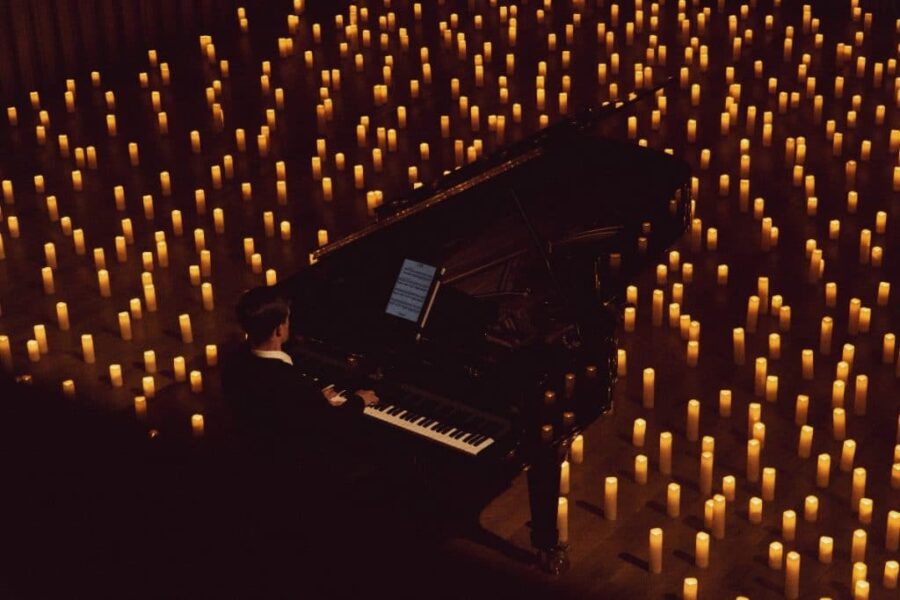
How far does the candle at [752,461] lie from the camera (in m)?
5.77

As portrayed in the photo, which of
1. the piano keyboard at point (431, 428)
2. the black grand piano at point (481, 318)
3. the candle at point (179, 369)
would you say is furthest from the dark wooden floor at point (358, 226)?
the black grand piano at point (481, 318)

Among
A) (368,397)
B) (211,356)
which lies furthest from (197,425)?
(368,397)

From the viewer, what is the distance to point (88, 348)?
266 inches

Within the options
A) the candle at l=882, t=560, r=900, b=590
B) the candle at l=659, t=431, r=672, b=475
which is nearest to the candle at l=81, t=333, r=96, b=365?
the candle at l=659, t=431, r=672, b=475

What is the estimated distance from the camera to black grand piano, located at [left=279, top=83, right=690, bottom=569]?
4.96 metres

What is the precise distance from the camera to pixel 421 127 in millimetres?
8914

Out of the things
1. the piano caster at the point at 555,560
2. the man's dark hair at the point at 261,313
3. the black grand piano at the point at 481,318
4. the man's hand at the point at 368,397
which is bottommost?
the piano caster at the point at 555,560

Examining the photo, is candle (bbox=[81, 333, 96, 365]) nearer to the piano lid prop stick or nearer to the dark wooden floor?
the dark wooden floor

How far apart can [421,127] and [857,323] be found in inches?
124

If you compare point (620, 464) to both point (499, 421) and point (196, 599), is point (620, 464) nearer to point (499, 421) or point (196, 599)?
point (499, 421)

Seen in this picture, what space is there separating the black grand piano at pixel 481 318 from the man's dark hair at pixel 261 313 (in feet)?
1.28

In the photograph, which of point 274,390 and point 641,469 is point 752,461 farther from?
point 274,390

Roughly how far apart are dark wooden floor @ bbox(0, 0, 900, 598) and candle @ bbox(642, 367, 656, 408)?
5cm

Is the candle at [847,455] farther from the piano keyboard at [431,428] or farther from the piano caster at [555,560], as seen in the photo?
the piano keyboard at [431,428]
